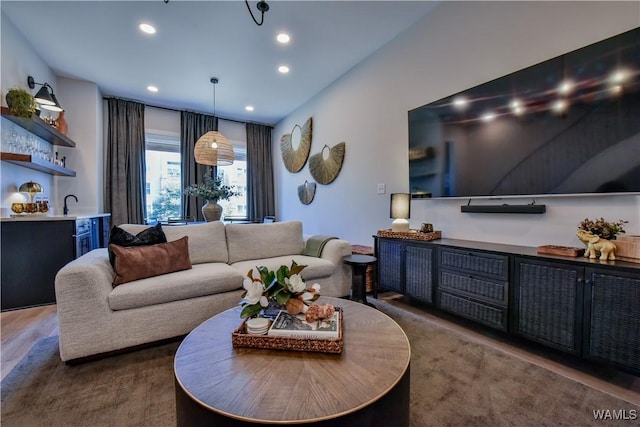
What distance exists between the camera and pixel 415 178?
10.00 ft

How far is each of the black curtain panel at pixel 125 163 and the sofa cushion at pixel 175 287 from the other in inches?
130

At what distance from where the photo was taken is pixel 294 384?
0.96 metres

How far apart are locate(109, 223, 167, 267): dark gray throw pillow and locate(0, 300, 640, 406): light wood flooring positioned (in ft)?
2.75

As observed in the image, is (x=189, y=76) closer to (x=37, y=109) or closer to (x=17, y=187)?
(x=37, y=109)

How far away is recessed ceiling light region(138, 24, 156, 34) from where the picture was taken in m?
3.03

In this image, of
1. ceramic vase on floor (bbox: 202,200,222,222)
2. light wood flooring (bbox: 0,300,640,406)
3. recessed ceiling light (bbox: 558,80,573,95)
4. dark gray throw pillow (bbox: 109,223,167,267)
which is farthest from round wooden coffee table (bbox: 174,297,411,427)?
ceramic vase on floor (bbox: 202,200,222,222)

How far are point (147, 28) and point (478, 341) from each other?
432 centimetres

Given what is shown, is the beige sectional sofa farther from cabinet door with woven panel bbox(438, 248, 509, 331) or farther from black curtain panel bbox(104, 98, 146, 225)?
black curtain panel bbox(104, 98, 146, 225)

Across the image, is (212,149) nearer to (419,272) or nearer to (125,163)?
(125,163)

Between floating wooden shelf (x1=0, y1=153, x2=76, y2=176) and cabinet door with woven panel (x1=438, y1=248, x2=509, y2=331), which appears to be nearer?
cabinet door with woven panel (x1=438, y1=248, x2=509, y2=331)

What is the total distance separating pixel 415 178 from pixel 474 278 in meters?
1.22

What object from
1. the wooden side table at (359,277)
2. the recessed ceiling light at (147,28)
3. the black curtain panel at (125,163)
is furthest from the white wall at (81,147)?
the wooden side table at (359,277)

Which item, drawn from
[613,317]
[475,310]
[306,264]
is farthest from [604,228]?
[306,264]

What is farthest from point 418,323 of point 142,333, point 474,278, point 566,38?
point 566,38
